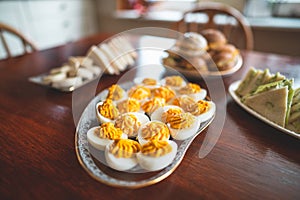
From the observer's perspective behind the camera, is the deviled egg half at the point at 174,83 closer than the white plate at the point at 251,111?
No

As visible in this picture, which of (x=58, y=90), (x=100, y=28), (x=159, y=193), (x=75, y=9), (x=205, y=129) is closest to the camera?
(x=159, y=193)

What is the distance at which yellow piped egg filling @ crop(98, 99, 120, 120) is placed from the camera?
1.75ft

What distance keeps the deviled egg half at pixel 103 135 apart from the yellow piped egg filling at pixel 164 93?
0.60 ft

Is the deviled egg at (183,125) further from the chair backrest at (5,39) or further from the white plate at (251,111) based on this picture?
the chair backrest at (5,39)

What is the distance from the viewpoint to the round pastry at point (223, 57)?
81 cm

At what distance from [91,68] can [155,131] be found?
48cm

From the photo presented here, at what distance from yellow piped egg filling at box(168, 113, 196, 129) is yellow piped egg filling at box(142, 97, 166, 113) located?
0.07 metres

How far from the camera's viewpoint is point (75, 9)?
231 centimetres

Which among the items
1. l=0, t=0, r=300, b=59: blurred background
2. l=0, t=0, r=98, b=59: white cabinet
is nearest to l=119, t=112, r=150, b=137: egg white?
l=0, t=0, r=300, b=59: blurred background

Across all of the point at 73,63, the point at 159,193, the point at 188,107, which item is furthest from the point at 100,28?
the point at 159,193

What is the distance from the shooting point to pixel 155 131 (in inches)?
18.0

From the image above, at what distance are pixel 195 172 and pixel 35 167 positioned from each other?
0.32 m

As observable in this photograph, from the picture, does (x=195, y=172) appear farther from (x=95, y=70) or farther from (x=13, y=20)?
(x=13, y=20)

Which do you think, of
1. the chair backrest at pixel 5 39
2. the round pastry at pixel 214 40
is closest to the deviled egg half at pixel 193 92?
the round pastry at pixel 214 40
